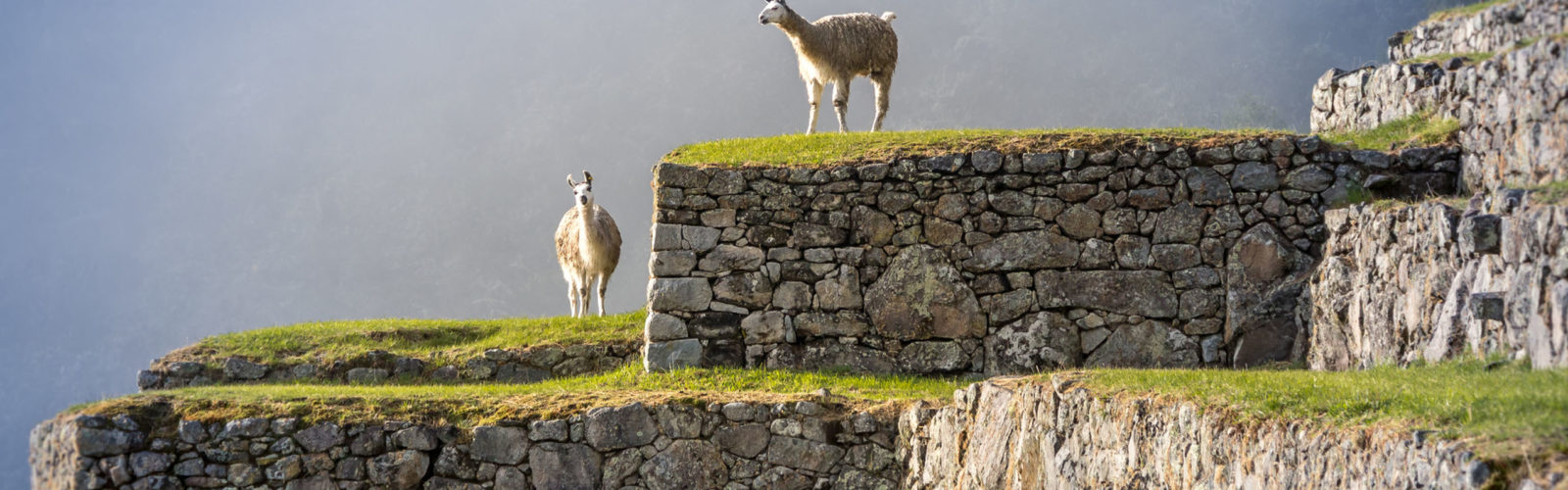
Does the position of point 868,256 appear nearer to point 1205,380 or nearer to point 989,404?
point 989,404

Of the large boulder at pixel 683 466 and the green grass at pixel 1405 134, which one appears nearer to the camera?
the large boulder at pixel 683 466

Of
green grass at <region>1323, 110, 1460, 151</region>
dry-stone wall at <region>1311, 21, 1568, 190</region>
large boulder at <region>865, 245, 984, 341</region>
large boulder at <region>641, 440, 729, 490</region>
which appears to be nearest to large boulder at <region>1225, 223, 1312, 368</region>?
green grass at <region>1323, 110, 1460, 151</region>

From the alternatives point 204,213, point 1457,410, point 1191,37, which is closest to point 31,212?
point 204,213

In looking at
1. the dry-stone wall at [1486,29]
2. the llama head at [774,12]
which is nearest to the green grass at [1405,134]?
the dry-stone wall at [1486,29]

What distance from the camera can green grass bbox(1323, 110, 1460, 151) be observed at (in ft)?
39.1

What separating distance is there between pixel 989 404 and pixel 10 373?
165ft

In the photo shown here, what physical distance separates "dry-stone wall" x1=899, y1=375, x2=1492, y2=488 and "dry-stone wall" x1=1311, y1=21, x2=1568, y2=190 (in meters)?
3.24

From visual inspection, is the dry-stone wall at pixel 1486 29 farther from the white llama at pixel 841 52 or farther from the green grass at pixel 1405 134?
the white llama at pixel 841 52

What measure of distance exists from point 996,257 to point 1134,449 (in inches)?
227

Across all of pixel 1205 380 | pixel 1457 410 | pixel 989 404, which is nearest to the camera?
pixel 1457 410

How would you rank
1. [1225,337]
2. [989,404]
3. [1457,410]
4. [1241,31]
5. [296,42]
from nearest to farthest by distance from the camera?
[1457,410] → [989,404] → [1225,337] → [1241,31] → [296,42]

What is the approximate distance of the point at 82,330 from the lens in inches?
2044

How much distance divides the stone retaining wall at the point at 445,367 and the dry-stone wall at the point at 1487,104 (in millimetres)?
7760

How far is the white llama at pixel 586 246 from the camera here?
1641 cm
